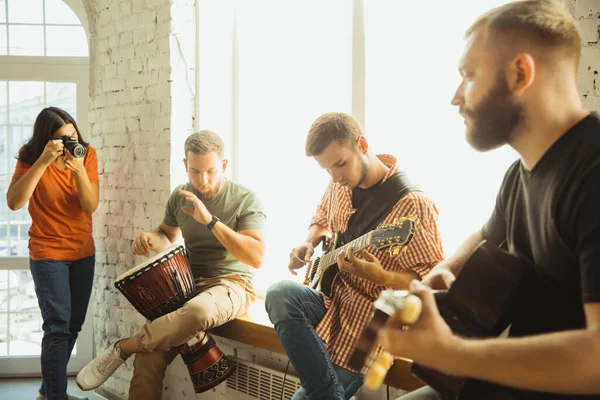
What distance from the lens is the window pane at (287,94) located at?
2852 millimetres

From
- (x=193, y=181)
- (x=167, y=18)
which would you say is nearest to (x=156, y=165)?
(x=193, y=181)

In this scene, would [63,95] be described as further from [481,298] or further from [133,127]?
[481,298]

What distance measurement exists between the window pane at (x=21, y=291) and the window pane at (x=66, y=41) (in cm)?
137

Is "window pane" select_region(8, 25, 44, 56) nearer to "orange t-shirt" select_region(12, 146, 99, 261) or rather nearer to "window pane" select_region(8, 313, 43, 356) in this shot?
"orange t-shirt" select_region(12, 146, 99, 261)

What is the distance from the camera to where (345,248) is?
2.13m

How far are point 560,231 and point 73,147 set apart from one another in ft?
8.50

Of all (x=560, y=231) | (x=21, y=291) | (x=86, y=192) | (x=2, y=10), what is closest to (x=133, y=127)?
(x=86, y=192)

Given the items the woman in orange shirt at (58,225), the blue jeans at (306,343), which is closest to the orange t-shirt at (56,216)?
the woman in orange shirt at (58,225)

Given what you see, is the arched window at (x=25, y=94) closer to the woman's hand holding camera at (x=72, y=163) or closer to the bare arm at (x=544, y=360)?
the woman's hand holding camera at (x=72, y=163)

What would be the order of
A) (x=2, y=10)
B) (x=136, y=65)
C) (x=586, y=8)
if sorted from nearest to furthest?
(x=586, y=8) < (x=136, y=65) < (x=2, y=10)

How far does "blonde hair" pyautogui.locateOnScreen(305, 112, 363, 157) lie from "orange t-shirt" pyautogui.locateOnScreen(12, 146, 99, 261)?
5.13 feet

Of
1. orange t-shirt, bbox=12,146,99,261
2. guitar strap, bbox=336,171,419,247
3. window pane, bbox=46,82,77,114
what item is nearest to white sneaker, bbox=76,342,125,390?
orange t-shirt, bbox=12,146,99,261

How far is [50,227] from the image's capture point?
125 inches

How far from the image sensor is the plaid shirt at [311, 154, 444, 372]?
196 centimetres
